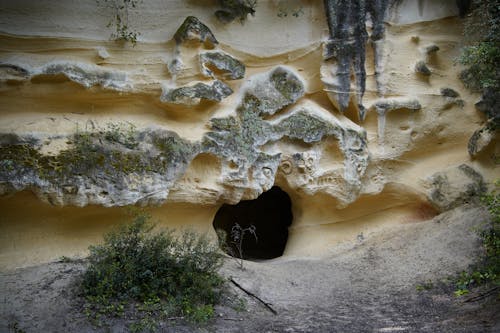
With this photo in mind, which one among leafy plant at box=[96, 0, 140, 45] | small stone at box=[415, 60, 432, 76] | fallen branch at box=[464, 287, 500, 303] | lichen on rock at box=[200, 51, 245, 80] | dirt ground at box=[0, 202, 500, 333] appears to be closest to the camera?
dirt ground at box=[0, 202, 500, 333]

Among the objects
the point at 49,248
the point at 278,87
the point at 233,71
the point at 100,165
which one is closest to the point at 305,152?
the point at 278,87

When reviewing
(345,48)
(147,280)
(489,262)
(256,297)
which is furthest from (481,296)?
(345,48)

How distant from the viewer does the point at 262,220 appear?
494 inches

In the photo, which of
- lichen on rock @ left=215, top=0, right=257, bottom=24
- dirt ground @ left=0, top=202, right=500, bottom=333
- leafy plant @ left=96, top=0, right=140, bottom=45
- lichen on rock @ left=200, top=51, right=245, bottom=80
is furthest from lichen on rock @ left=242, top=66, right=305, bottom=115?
dirt ground @ left=0, top=202, right=500, bottom=333

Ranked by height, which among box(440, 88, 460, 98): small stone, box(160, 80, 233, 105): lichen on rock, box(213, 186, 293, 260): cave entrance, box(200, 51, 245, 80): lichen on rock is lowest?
box(213, 186, 293, 260): cave entrance

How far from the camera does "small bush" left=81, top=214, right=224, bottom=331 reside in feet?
20.7

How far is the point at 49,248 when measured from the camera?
7.50 m

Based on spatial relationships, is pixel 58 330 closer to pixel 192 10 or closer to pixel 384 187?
pixel 192 10

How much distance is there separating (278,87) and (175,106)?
6.25ft

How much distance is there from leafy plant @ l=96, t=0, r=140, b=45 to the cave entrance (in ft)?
15.0

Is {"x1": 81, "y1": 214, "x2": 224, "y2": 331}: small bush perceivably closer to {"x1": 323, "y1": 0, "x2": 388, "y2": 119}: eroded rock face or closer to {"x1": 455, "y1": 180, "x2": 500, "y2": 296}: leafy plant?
{"x1": 455, "y1": 180, "x2": 500, "y2": 296}: leafy plant

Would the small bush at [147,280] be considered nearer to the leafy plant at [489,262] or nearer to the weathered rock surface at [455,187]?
the leafy plant at [489,262]

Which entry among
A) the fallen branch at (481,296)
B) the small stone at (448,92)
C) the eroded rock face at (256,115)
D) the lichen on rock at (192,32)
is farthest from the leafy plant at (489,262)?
the lichen on rock at (192,32)

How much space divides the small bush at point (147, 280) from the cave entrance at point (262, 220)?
4.19 m
